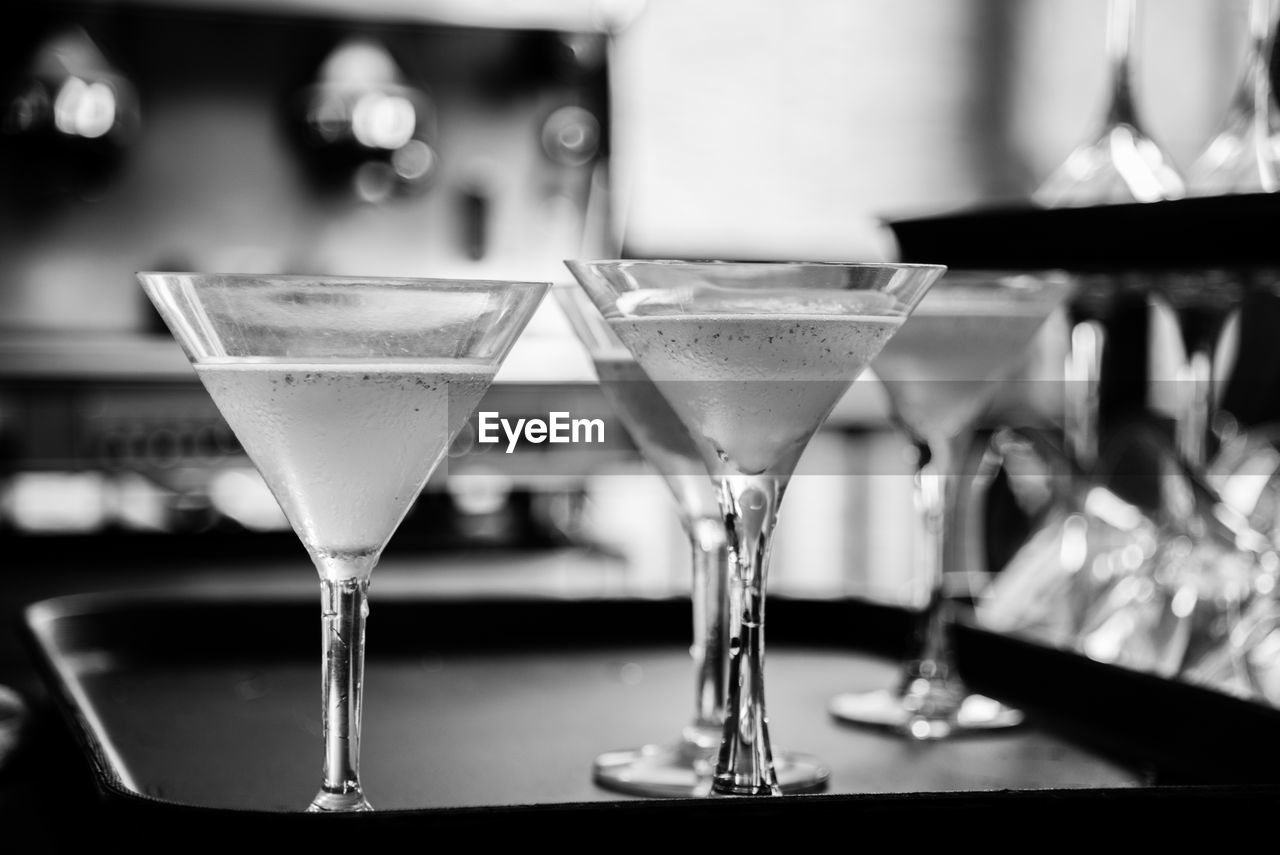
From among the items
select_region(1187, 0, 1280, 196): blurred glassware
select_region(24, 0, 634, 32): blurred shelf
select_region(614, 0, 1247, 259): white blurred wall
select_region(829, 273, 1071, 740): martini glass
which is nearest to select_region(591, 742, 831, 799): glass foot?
select_region(829, 273, 1071, 740): martini glass

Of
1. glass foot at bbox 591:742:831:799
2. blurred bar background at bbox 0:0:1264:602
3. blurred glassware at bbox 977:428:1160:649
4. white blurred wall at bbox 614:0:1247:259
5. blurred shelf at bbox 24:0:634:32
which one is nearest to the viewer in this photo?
glass foot at bbox 591:742:831:799

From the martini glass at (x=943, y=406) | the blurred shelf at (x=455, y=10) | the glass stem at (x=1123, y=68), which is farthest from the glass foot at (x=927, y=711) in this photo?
the blurred shelf at (x=455, y=10)

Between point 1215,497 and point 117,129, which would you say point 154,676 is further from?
point 117,129

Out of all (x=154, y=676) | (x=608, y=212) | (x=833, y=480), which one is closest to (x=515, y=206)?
(x=608, y=212)

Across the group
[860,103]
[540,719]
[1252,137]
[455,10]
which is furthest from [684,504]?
[860,103]

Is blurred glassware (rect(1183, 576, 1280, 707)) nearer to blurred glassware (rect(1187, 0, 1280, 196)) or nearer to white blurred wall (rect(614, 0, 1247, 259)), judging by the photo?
blurred glassware (rect(1187, 0, 1280, 196))

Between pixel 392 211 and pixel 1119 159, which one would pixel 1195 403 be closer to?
pixel 1119 159

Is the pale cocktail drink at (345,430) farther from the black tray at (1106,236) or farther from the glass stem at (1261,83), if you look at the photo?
the glass stem at (1261,83)
